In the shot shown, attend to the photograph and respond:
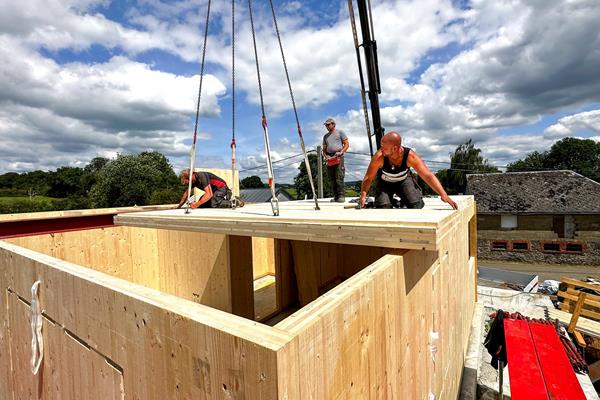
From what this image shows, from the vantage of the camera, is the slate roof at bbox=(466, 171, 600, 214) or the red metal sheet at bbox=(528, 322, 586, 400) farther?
the slate roof at bbox=(466, 171, 600, 214)

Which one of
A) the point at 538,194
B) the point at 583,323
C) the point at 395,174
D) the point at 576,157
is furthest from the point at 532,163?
the point at 395,174

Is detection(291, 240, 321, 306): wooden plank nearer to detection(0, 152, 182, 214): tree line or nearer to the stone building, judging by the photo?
detection(0, 152, 182, 214): tree line

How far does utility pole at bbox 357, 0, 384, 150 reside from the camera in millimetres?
7070

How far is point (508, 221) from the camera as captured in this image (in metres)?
26.9

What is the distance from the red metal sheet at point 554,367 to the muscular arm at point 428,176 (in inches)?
83.2

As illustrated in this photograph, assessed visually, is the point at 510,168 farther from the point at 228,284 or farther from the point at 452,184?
the point at 228,284

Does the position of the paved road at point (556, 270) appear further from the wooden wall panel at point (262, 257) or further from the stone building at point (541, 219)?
the wooden wall panel at point (262, 257)

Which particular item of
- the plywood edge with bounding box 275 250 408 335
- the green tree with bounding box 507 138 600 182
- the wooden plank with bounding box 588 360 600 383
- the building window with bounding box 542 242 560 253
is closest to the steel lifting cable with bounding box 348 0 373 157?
the plywood edge with bounding box 275 250 408 335

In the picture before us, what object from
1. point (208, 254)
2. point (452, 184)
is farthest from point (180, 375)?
point (452, 184)

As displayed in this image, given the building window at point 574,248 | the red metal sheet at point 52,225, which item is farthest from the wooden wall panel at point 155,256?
the building window at point 574,248

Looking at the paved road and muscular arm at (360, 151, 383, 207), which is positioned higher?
muscular arm at (360, 151, 383, 207)

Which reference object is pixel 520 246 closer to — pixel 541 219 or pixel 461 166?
pixel 541 219

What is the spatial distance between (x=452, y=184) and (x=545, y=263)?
2893 centimetres

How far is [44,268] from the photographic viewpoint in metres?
2.36
